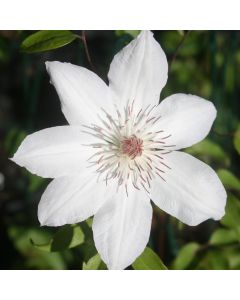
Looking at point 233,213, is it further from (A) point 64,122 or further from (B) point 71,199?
(A) point 64,122

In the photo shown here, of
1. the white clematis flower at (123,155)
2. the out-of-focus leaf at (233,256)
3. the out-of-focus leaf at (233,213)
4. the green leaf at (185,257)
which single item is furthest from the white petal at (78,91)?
the out-of-focus leaf at (233,256)

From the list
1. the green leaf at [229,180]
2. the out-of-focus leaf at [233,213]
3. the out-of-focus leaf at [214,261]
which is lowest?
the out-of-focus leaf at [214,261]

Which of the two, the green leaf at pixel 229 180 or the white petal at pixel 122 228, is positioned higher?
the white petal at pixel 122 228

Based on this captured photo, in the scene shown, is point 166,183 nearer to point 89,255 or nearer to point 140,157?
point 140,157

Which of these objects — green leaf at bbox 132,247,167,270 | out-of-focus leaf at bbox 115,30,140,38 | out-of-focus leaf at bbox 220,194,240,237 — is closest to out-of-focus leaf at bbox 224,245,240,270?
out-of-focus leaf at bbox 220,194,240,237

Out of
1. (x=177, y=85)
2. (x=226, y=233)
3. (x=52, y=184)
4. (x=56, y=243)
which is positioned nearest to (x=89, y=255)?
(x=56, y=243)

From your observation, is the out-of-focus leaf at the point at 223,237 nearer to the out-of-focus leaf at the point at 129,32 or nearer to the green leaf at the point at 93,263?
the green leaf at the point at 93,263

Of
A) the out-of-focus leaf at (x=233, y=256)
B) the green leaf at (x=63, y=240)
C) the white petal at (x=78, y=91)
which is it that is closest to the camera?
the white petal at (x=78, y=91)
